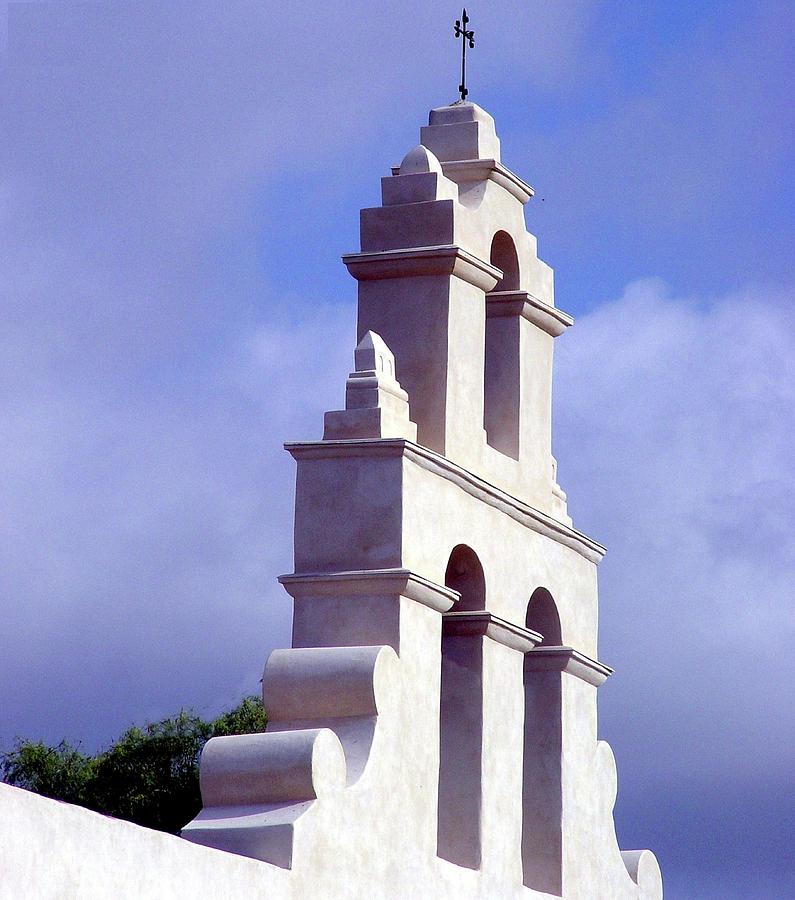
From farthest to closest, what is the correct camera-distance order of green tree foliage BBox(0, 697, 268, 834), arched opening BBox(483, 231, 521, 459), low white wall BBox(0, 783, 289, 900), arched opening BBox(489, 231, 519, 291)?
green tree foliage BBox(0, 697, 268, 834) → arched opening BBox(489, 231, 519, 291) → arched opening BBox(483, 231, 521, 459) → low white wall BBox(0, 783, 289, 900)

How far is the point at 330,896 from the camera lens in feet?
41.3

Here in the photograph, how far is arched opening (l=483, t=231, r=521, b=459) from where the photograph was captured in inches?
627

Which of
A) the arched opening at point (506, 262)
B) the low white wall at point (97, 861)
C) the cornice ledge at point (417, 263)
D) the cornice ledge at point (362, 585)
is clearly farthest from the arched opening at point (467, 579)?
the low white wall at point (97, 861)

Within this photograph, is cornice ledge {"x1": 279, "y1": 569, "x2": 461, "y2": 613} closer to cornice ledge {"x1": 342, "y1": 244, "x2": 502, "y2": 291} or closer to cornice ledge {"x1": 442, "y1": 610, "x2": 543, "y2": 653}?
cornice ledge {"x1": 442, "y1": 610, "x2": 543, "y2": 653}

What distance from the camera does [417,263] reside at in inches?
589

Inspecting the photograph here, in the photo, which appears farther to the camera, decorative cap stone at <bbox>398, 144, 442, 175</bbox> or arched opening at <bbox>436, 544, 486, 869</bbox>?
decorative cap stone at <bbox>398, 144, 442, 175</bbox>

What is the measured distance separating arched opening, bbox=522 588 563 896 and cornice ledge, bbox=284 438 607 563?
0.51m

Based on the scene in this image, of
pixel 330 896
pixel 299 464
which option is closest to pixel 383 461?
pixel 299 464

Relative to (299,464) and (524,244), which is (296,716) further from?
(524,244)

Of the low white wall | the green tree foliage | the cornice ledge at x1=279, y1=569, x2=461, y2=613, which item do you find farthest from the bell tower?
the green tree foliage

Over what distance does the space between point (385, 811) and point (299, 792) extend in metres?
0.86

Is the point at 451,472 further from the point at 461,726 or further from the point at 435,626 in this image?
the point at 461,726

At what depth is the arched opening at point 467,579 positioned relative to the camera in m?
14.9

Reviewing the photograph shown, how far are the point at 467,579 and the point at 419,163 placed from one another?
9.27 ft
